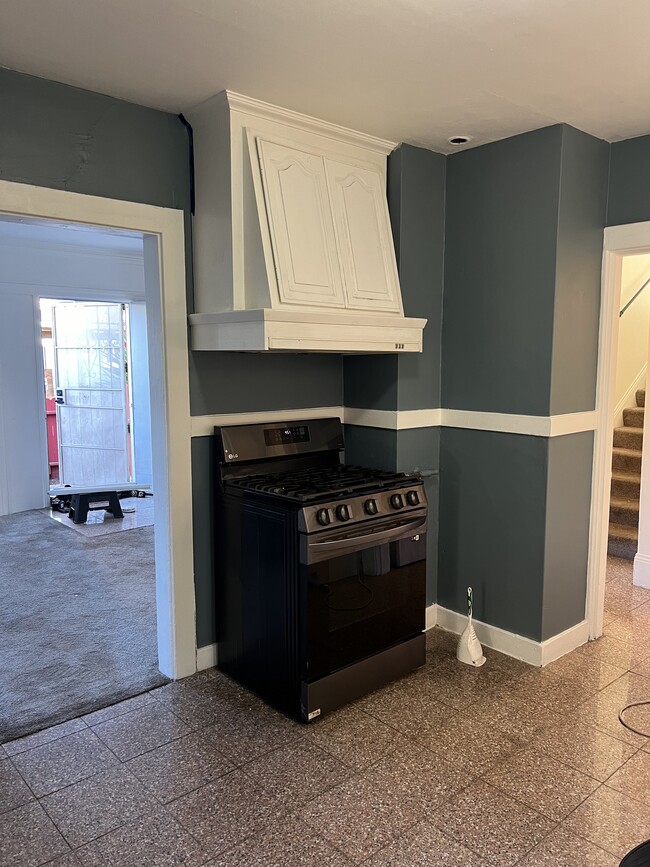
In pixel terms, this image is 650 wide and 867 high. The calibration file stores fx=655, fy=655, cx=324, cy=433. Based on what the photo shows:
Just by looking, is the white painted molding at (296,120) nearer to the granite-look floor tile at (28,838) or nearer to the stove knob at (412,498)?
the stove knob at (412,498)

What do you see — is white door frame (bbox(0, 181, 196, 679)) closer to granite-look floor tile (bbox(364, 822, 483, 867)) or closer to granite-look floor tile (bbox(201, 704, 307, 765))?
granite-look floor tile (bbox(201, 704, 307, 765))

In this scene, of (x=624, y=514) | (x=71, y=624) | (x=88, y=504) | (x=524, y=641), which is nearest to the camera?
(x=524, y=641)

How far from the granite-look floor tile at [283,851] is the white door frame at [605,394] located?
1916 millimetres

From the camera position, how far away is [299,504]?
2.45m

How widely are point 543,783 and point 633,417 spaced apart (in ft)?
13.0

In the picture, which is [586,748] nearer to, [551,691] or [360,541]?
[551,691]

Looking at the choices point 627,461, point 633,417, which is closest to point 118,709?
point 627,461

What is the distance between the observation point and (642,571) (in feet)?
13.2

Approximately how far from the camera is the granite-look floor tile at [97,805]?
2.00 meters

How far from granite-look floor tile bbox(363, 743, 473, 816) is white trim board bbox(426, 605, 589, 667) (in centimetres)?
89

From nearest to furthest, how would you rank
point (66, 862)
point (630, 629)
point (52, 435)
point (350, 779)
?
point (66, 862)
point (350, 779)
point (630, 629)
point (52, 435)

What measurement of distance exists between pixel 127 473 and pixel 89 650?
3510mm

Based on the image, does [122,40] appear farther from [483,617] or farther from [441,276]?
[483,617]

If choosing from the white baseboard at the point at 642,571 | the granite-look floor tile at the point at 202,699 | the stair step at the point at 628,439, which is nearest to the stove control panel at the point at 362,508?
the granite-look floor tile at the point at 202,699
